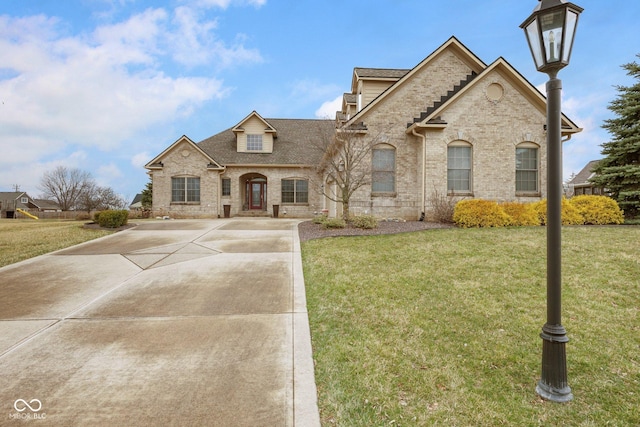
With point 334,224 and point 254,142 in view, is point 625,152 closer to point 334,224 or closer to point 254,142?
point 334,224

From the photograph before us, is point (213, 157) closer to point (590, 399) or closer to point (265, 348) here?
point (265, 348)

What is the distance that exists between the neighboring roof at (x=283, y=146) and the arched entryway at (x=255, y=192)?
7.81 ft

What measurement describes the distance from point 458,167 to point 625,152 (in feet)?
27.0

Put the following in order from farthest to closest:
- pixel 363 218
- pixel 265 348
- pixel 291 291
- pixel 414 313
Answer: pixel 363 218 → pixel 291 291 → pixel 414 313 → pixel 265 348

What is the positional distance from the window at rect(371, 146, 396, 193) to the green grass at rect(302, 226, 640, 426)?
296 inches

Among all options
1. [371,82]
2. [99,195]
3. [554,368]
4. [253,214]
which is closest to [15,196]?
[99,195]

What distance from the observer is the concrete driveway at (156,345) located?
2.79 meters

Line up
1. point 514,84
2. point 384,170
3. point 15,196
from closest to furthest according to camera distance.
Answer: point 514,84
point 384,170
point 15,196

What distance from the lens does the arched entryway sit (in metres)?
25.4

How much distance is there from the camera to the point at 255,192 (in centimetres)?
2575

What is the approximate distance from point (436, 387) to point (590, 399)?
55.4 inches

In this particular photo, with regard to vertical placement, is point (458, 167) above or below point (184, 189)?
above

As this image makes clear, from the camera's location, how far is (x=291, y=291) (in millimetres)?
5879

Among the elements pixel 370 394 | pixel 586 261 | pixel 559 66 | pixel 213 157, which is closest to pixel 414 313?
pixel 370 394
